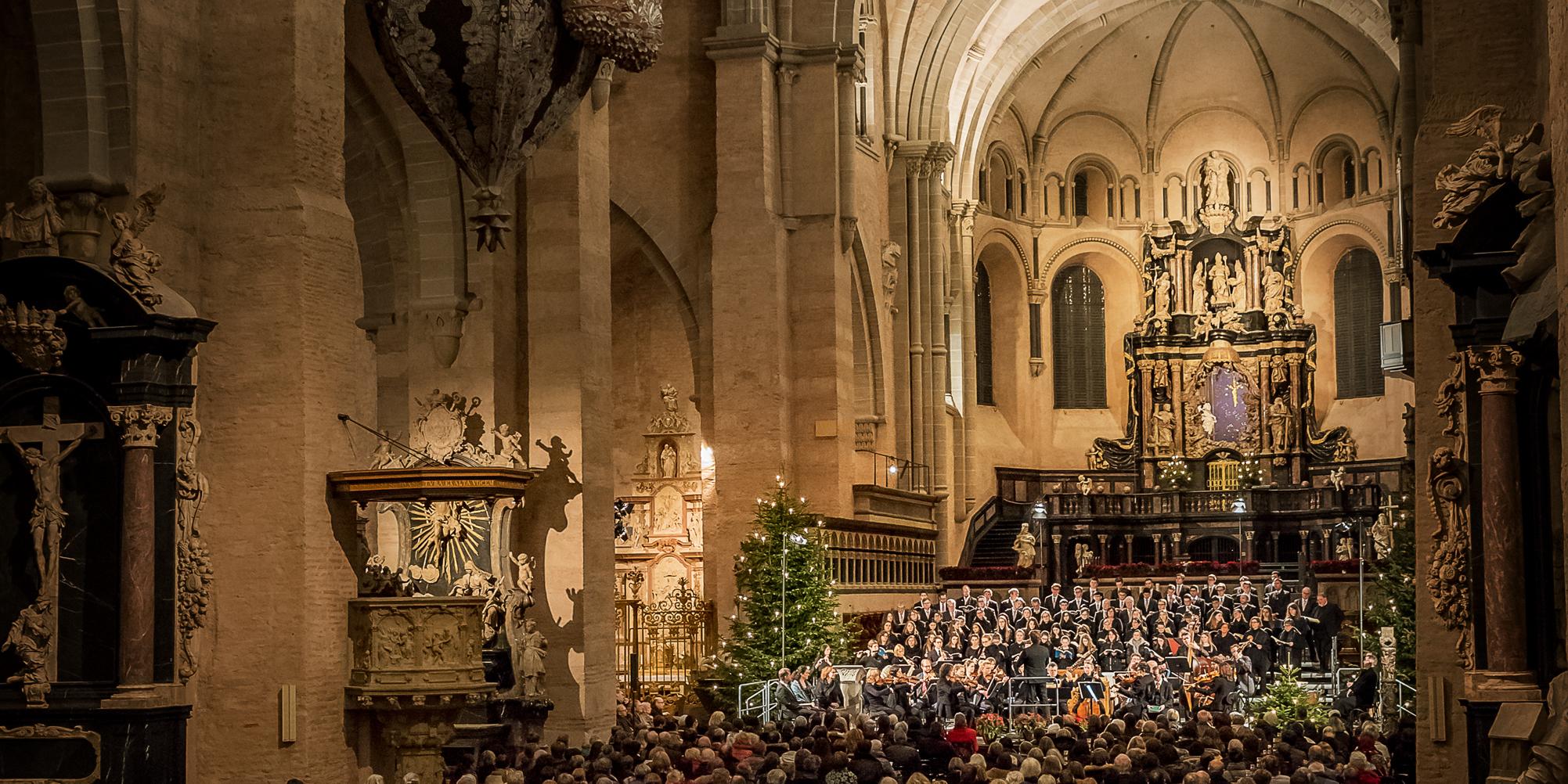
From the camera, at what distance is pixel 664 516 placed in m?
29.9

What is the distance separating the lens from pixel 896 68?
3725cm

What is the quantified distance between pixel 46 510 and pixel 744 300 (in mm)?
16976

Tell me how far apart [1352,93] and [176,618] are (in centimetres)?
3869

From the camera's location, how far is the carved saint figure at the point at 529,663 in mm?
18016

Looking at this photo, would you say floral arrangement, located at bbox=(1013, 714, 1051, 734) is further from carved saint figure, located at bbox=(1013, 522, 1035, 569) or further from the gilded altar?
the gilded altar

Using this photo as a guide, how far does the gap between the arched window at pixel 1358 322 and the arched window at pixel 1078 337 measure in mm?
5964

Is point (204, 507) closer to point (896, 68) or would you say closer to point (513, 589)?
point (513, 589)

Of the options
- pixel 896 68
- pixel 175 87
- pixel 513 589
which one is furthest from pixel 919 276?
pixel 175 87

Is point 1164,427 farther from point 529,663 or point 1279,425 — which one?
point 529,663

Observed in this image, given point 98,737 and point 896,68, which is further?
point 896,68

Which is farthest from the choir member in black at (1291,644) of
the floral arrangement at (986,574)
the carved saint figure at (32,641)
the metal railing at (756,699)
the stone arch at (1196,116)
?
the stone arch at (1196,116)

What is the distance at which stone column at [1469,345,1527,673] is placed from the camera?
11141 millimetres

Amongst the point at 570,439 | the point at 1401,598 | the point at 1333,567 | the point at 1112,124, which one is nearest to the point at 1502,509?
the point at 1401,598

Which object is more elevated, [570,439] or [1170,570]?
[570,439]
